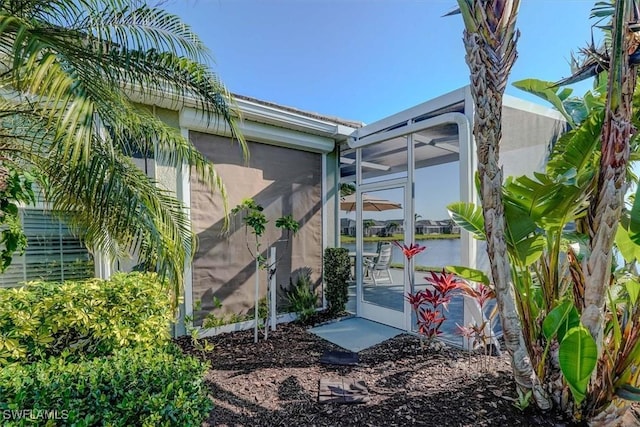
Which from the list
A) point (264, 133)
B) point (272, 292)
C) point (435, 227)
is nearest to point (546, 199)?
point (435, 227)

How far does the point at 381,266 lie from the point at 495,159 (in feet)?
15.0

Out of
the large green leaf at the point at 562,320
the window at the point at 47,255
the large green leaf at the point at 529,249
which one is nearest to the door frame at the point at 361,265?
the large green leaf at the point at 529,249

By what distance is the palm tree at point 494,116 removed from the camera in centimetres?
270

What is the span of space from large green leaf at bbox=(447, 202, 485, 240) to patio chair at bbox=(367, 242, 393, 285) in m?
2.94

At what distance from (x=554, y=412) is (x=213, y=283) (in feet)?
18.9

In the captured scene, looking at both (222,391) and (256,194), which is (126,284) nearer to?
(222,391)

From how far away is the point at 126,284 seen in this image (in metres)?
4.14

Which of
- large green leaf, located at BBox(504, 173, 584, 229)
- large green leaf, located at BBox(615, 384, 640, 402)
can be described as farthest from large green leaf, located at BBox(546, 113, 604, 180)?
large green leaf, located at BBox(615, 384, 640, 402)

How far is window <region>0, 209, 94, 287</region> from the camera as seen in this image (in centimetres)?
464

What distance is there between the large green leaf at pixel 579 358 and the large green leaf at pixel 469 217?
145cm

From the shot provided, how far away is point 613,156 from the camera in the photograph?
2.61 metres

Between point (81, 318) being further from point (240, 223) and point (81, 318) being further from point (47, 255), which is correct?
point (240, 223)

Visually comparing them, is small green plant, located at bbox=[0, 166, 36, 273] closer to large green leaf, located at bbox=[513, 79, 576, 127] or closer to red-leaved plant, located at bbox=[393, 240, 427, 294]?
red-leaved plant, located at bbox=[393, 240, 427, 294]

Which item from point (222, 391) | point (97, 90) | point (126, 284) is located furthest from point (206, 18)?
point (222, 391)
